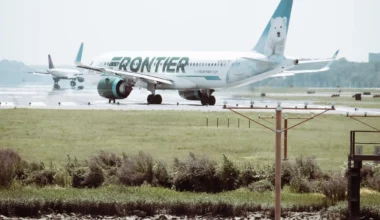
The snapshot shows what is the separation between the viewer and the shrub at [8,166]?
122 ft

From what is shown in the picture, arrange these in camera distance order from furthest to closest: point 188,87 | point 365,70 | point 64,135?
point 365,70 < point 188,87 < point 64,135

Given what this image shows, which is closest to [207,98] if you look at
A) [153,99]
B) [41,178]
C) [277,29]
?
[153,99]

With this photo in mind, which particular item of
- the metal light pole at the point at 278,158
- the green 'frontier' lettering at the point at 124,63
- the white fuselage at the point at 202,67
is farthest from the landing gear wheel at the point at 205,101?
the metal light pole at the point at 278,158

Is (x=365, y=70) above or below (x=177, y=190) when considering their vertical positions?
above

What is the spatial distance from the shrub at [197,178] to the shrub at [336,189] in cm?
460

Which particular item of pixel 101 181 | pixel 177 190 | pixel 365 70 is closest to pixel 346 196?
pixel 177 190

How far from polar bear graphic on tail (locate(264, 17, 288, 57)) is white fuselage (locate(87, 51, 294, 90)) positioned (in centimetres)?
83

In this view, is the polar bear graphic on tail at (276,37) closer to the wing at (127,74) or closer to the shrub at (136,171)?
the wing at (127,74)

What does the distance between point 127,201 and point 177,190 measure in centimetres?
332

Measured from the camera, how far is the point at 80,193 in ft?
118

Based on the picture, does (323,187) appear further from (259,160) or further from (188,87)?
(188,87)

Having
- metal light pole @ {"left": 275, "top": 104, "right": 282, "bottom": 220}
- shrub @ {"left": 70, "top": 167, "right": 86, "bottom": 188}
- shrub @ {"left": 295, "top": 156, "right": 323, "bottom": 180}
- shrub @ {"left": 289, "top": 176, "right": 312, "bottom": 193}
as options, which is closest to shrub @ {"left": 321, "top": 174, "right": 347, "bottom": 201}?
shrub @ {"left": 289, "top": 176, "right": 312, "bottom": 193}

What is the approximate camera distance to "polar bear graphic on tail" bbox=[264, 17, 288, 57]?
81000mm

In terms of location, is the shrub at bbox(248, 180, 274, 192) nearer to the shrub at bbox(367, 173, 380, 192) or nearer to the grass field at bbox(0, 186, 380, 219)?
the grass field at bbox(0, 186, 380, 219)
